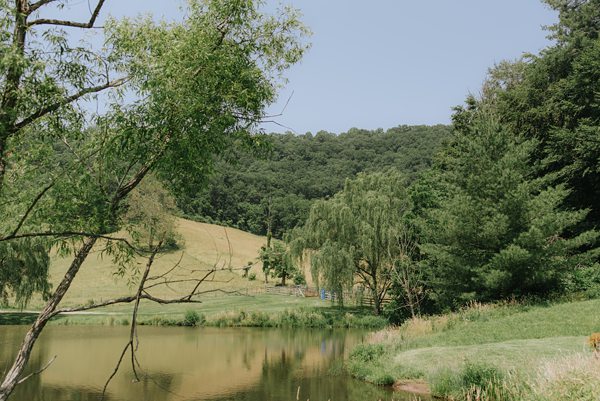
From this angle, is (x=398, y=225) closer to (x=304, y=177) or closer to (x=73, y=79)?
(x=73, y=79)

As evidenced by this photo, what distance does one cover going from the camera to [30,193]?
19.6 feet

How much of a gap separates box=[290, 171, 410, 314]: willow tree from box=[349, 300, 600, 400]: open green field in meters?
10.7

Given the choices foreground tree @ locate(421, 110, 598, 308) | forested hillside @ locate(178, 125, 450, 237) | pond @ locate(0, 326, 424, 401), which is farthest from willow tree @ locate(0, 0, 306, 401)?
forested hillside @ locate(178, 125, 450, 237)

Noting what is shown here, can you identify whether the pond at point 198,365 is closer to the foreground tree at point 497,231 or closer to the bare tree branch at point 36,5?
the foreground tree at point 497,231

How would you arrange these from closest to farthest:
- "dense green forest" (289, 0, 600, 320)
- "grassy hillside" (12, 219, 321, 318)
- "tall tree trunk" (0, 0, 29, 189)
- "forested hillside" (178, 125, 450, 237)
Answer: "tall tree trunk" (0, 0, 29, 189), "dense green forest" (289, 0, 600, 320), "grassy hillside" (12, 219, 321, 318), "forested hillside" (178, 125, 450, 237)

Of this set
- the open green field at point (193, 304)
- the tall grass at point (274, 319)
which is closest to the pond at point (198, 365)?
the tall grass at point (274, 319)

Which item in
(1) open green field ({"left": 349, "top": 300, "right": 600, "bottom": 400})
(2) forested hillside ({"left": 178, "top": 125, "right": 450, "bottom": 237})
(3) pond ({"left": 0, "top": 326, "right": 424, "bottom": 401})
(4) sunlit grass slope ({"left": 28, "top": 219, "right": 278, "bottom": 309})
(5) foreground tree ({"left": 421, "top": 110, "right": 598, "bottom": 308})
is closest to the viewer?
(1) open green field ({"left": 349, "top": 300, "right": 600, "bottom": 400})

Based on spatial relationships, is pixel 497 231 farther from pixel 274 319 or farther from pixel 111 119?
pixel 111 119

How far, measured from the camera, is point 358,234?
35000 mm

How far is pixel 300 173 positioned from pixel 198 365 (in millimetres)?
77282

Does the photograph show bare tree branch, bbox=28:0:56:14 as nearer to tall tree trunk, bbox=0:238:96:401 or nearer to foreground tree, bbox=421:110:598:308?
tall tree trunk, bbox=0:238:96:401

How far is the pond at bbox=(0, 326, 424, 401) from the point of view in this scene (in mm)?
15781

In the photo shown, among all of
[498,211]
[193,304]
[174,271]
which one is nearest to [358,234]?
[498,211]

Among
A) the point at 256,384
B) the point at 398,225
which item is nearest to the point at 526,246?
the point at 398,225
